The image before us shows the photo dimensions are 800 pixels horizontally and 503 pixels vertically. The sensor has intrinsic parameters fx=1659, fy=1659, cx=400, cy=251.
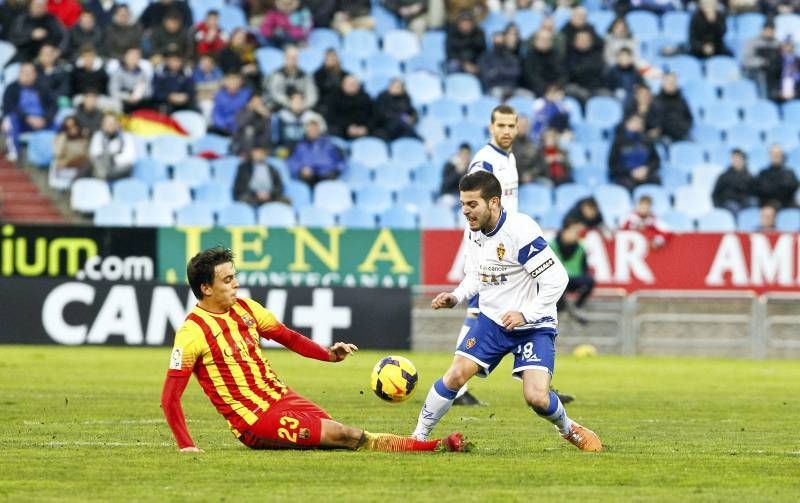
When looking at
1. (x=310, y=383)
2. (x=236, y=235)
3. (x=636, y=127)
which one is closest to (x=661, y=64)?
(x=636, y=127)

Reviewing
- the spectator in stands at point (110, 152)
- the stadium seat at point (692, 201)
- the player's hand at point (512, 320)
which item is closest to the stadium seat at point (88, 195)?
the spectator in stands at point (110, 152)

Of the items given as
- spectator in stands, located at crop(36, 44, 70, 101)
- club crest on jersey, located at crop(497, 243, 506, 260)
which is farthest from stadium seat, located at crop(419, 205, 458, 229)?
club crest on jersey, located at crop(497, 243, 506, 260)

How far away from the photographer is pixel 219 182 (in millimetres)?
24594

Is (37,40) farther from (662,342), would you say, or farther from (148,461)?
(148,461)

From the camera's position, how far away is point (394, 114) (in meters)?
26.0

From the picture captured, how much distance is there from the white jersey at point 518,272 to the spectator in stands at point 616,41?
17745mm

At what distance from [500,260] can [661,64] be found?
744 inches

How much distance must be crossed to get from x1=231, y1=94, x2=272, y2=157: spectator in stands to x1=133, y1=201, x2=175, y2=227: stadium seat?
1.59 metres

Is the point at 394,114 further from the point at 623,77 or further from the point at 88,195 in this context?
the point at 88,195

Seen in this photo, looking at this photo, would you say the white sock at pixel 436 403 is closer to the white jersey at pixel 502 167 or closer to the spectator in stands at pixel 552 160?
the white jersey at pixel 502 167

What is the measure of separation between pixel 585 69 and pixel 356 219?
200 inches

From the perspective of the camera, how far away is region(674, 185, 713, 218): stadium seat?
2525cm

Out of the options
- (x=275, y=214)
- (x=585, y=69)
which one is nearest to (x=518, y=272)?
(x=275, y=214)

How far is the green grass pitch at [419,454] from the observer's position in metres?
8.12
